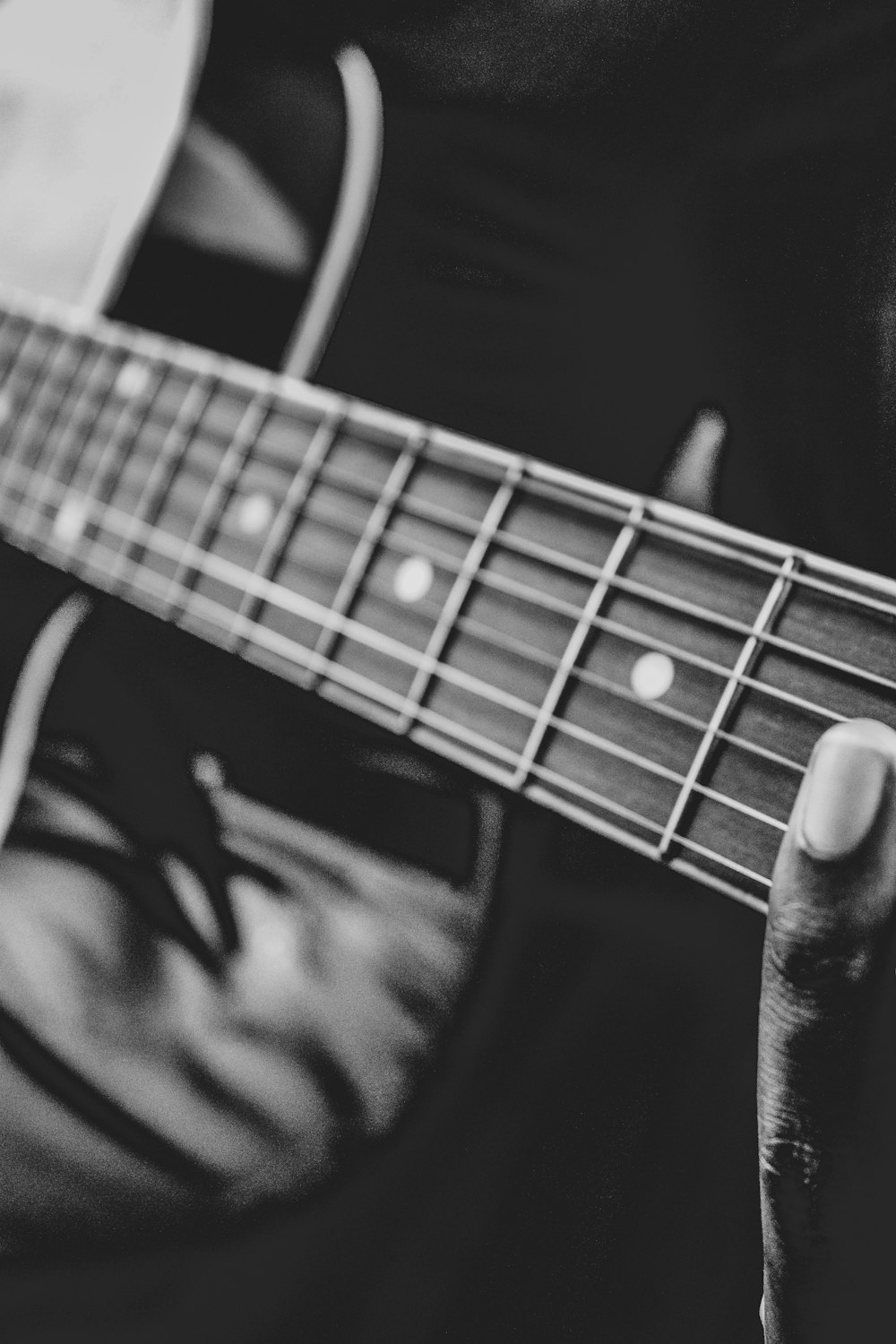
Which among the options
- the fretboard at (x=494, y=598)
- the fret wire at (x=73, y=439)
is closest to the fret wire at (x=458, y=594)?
the fretboard at (x=494, y=598)

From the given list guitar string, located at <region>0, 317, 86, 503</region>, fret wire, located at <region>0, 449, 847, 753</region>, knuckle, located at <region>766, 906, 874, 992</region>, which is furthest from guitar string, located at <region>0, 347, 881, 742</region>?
guitar string, located at <region>0, 317, 86, 503</region>

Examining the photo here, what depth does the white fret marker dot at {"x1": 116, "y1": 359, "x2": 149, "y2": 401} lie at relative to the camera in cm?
61

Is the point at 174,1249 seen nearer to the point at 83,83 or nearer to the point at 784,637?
the point at 784,637

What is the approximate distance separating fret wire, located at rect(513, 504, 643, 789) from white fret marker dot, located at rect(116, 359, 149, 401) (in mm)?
379

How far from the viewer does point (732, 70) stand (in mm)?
522

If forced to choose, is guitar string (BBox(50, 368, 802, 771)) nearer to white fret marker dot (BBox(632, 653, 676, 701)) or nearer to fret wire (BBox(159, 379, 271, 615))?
white fret marker dot (BBox(632, 653, 676, 701))

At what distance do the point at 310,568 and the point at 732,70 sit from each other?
1.26 ft

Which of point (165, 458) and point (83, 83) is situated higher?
point (83, 83)

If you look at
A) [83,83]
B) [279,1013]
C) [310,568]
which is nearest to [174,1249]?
[279,1013]

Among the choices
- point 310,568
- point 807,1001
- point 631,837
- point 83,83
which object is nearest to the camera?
point 807,1001

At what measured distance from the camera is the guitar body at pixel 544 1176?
0.45 m

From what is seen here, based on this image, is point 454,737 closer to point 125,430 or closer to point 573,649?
point 573,649

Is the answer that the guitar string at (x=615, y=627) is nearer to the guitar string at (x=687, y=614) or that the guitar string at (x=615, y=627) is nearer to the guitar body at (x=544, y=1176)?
the guitar string at (x=687, y=614)

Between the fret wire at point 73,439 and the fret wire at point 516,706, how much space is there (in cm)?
27
